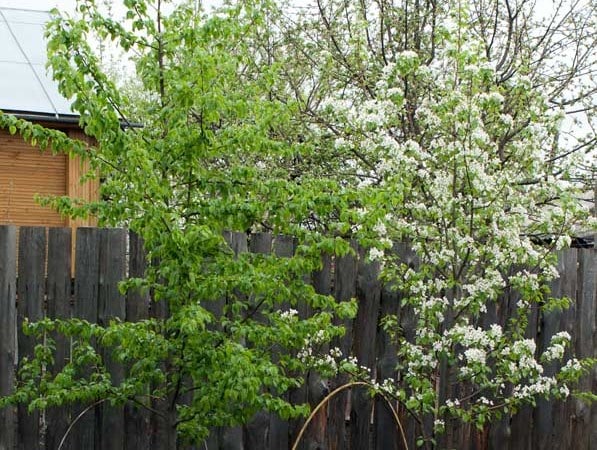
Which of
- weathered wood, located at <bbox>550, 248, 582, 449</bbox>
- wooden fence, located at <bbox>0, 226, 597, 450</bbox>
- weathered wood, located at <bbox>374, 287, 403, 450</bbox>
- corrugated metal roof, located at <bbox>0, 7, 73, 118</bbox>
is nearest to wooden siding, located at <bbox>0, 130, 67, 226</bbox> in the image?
corrugated metal roof, located at <bbox>0, 7, 73, 118</bbox>

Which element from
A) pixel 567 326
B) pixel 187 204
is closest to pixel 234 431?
pixel 187 204

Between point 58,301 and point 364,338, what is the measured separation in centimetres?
186

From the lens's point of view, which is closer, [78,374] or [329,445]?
[78,374]

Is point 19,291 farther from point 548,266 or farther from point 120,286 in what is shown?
point 548,266

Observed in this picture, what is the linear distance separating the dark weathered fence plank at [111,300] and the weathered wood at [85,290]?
32 millimetres

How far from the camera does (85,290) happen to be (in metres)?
5.37

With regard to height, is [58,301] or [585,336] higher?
[58,301]

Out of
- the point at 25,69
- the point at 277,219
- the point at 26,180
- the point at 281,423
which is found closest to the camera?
the point at 277,219

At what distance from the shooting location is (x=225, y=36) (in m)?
4.57

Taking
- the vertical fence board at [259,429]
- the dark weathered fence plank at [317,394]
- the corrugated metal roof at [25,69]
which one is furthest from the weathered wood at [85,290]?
the corrugated metal roof at [25,69]

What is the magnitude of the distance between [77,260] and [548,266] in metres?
2.67

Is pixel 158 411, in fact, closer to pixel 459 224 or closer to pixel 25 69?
pixel 459 224

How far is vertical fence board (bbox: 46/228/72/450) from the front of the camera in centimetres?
529

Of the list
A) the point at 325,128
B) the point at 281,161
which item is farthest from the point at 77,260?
the point at 281,161
